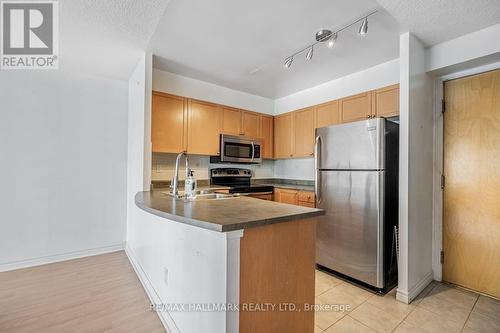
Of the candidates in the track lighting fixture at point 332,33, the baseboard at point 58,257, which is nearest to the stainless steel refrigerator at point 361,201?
the track lighting fixture at point 332,33

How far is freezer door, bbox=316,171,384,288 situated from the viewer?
7.40 ft

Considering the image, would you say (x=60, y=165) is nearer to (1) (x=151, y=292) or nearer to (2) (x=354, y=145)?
(1) (x=151, y=292)

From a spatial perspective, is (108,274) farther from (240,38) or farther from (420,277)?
(420,277)

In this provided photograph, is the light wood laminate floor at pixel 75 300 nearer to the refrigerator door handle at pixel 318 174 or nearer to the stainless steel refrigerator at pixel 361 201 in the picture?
the stainless steel refrigerator at pixel 361 201

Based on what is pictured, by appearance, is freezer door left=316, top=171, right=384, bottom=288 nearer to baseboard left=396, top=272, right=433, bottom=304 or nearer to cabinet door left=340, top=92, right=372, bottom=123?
baseboard left=396, top=272, right=433, bottom=304

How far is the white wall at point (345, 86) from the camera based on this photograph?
282cm

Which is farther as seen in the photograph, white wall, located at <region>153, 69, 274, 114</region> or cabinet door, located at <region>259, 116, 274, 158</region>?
cabinet door, located at <region>259, 116, 274, 158</region>

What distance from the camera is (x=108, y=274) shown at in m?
2.58

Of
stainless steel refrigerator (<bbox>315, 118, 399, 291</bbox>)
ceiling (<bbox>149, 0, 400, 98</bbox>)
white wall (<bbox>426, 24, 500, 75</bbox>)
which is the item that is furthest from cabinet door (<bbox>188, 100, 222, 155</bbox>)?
white wall (<bbox>426, 24, 500, 75</bbox>)

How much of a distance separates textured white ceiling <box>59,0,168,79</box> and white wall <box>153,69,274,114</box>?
1.38 feet

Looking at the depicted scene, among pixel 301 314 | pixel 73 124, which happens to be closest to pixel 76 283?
pixel 73 124

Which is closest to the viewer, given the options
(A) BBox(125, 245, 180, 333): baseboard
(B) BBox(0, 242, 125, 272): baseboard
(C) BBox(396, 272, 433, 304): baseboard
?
(A) BBox(125, 245, 180, 333): baseboard

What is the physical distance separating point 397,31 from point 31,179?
14.2 ft

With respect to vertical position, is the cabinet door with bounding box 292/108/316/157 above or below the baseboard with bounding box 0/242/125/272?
above
